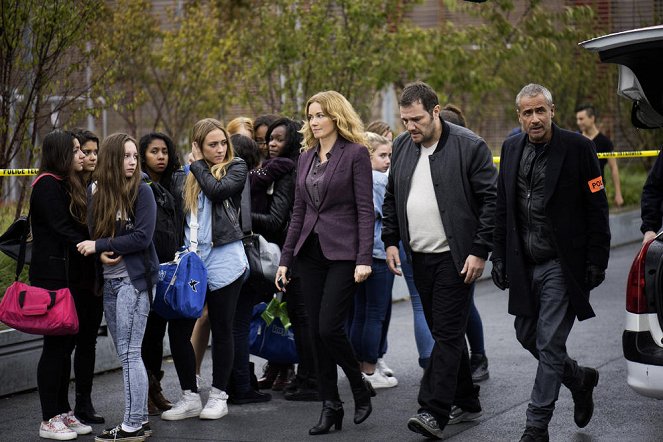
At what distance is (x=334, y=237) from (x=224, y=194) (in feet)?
3.01

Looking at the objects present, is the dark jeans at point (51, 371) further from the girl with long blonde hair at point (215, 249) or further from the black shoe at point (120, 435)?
the girl with long blonde hair at point (215, 249)

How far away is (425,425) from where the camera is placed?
6.50 meters

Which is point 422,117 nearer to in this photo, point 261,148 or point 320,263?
point 320,263

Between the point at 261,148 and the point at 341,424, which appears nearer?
the point at 341,424

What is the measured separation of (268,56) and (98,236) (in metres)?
8.14

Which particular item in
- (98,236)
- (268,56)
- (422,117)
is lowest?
(98,236)

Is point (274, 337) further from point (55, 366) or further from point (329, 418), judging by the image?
point (55, 366)

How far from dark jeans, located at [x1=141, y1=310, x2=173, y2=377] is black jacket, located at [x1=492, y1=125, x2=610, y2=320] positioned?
2456 millimetres

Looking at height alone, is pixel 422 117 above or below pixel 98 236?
above

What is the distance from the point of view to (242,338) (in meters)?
7.93

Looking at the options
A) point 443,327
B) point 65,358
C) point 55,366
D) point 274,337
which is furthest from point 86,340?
point 443,327

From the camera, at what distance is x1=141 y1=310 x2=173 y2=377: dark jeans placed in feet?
25.0

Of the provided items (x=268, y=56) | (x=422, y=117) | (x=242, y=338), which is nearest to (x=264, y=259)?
(x=242, y=338)

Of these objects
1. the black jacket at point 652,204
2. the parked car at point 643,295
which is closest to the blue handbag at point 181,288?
the parked car at point 643,295
